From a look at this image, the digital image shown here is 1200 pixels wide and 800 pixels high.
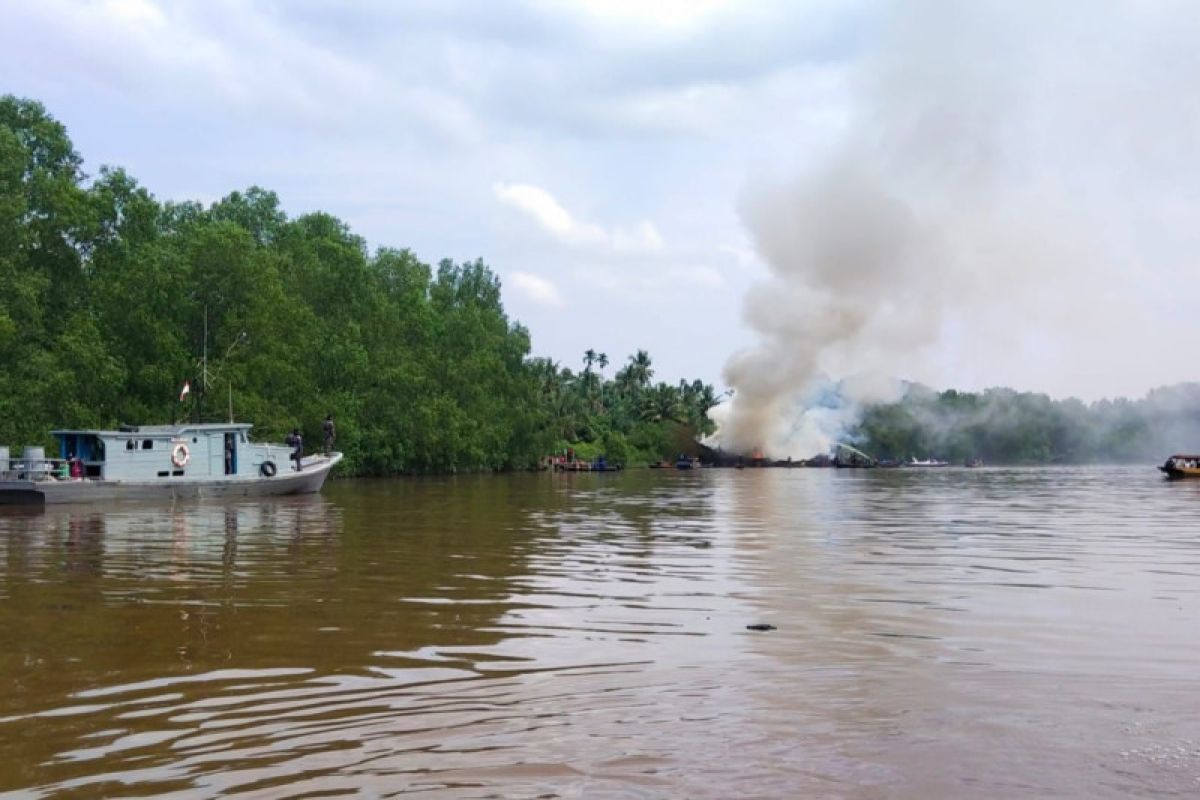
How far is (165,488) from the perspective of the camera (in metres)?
40.3

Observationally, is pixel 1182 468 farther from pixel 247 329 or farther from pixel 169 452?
pixel 169 452

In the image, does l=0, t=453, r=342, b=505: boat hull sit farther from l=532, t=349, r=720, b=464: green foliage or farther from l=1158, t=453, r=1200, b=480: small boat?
l=532, t=349, r=720, b=464: green foliage

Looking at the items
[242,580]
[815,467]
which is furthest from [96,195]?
[815,467]

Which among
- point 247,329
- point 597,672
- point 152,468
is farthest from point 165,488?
point 597,672

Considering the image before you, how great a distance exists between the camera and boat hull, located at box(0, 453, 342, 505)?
35688 millimetres

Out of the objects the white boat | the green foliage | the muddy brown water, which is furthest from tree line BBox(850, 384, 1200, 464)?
the muddy brown water

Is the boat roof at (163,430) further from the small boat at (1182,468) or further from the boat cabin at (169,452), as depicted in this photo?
the small boat at (1182,468)

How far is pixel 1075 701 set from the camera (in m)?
8.59

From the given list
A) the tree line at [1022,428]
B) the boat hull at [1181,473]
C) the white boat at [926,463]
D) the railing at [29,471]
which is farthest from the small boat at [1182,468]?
the tree line at [1022,428]

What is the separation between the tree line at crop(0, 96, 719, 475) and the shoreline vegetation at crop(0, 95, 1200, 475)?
0.12 m

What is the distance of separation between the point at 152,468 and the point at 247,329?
22.3 meters

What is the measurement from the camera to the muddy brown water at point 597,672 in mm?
6738

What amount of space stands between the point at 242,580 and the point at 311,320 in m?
55.9

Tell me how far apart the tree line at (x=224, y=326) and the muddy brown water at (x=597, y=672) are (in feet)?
119
